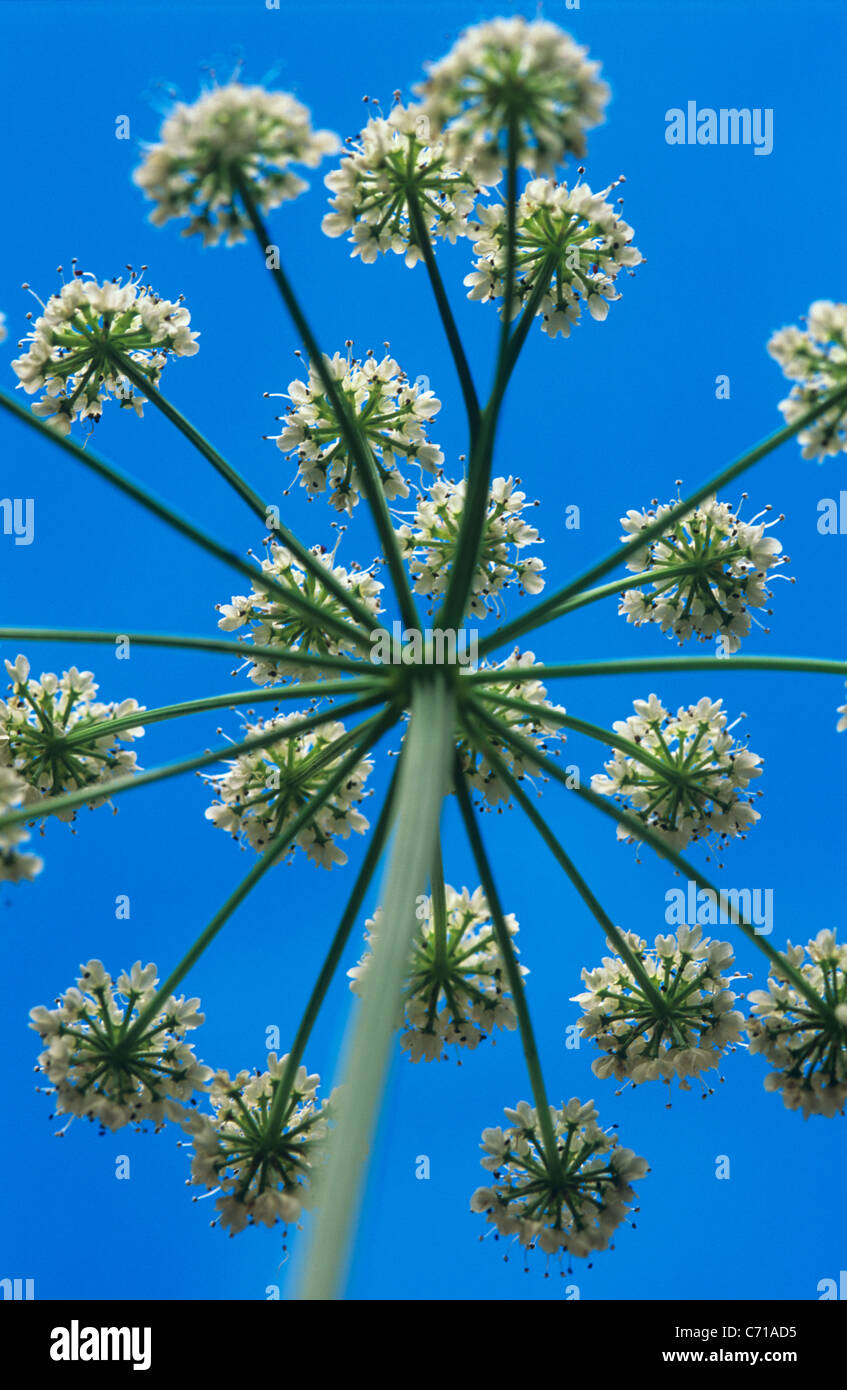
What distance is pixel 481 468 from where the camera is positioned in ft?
25.3

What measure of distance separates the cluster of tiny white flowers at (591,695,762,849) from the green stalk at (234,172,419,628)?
2447 millimetres

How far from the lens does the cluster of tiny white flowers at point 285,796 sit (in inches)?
377

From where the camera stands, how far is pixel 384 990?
19.4ft

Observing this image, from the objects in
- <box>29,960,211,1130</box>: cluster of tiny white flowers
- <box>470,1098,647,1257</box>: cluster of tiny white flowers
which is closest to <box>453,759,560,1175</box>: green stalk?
<box>470,1098,647,1257</box>: cluster of tiny white flowers

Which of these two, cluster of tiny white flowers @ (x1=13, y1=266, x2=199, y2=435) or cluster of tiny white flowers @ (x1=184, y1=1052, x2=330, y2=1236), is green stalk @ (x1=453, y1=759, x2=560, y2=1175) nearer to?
cluster of tiny white flowers @ (x1=184, y1=1052, x2=330, y2=1236)

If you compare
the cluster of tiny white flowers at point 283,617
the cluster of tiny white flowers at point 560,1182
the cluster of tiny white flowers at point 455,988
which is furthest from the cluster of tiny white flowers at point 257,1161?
the cluster of tiny white flowers at point 283,617

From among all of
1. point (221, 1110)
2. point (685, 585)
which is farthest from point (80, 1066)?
point (685, 585)

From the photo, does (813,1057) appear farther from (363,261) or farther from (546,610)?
(363,261)

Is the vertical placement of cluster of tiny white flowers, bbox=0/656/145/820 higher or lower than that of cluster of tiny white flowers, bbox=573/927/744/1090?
higher

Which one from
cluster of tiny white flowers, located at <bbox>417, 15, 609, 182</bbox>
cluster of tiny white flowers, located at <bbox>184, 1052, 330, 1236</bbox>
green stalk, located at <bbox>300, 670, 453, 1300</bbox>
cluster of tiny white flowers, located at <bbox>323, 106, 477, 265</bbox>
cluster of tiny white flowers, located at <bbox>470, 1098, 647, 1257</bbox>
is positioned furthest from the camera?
cluster of tiny white flowers, located at <bbox>323, 106, 477, 265</bbox>

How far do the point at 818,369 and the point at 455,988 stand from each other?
5141 mm

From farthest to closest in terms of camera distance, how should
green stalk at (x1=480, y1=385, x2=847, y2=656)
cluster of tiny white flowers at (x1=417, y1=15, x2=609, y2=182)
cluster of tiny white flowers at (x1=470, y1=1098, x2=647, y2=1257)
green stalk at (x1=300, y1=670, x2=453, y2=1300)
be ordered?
cluster of tiny white flowers at (x1=470, y1=1098, x2=647, y2=1257) < green stalk at (x1=480, y1=385, x2=847, y2=656) < cluster of tiny white flowers at (x1=417, y1=15, x2=609, y2=182) < green stalk at (x1=300, y1=670, x2=453, y2=1300)

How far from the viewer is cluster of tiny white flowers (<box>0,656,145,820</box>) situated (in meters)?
9.65

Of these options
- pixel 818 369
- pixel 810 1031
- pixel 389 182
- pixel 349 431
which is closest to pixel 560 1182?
pixel 810 1031
